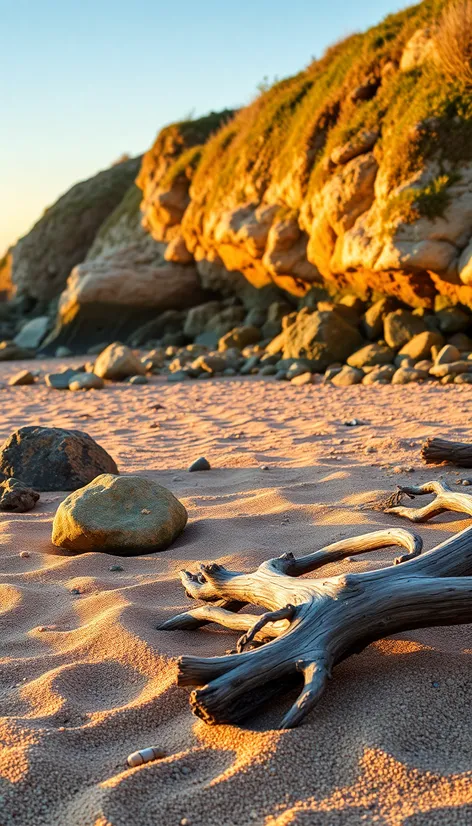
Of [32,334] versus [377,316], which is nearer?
[377,316]

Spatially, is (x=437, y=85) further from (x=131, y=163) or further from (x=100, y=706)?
(x=131, y=163)

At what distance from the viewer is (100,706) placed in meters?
2.30

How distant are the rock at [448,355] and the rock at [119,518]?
583cm

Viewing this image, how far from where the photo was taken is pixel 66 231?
74.4 feet

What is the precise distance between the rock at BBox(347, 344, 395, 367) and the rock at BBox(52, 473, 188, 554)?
631 cm

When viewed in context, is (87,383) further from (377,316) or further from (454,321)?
(454,321)

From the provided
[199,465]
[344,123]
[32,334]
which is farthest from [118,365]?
[32,334]

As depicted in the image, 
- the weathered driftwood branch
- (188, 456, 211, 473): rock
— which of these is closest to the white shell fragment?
the weathered driftwood branch

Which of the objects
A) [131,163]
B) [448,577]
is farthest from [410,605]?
[131,163]

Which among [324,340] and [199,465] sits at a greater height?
[324,340]

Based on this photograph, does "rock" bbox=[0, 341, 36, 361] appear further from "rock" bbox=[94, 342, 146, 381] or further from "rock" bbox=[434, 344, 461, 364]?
"rock" bbox=[434, 344, 461, 364]

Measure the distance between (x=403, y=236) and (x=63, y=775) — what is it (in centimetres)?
892

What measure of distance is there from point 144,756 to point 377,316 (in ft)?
30.6

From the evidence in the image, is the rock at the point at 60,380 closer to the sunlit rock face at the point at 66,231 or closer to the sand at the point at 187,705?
the sand at the point at 187,705
